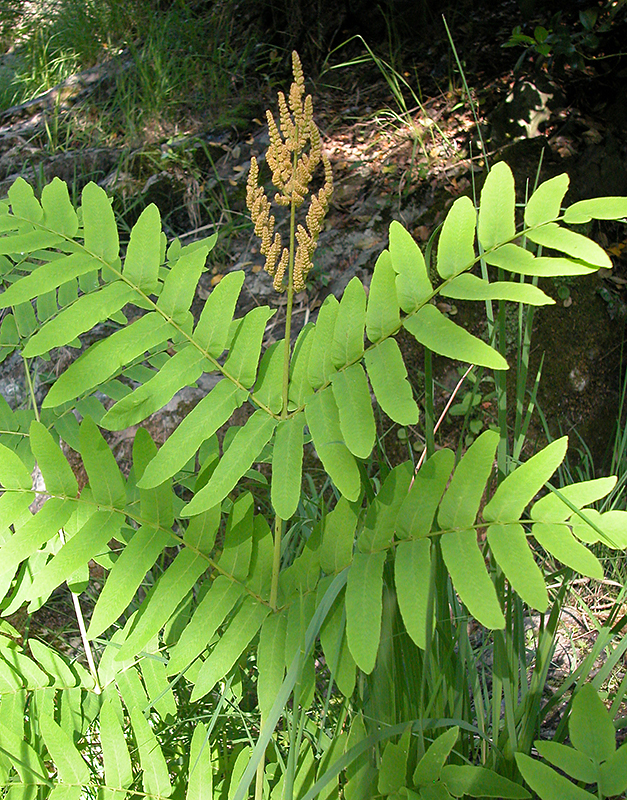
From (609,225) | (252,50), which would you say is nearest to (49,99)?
(252,50)

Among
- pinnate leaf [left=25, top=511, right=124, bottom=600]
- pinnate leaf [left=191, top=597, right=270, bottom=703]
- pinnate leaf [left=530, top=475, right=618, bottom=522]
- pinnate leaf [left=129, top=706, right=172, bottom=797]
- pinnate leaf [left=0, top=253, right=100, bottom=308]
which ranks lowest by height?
pinnate leaf [left=129, top=706, right=172, bottom=797]

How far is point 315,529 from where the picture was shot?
113 centimetres

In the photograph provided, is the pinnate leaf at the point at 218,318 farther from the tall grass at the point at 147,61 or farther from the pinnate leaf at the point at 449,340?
the tall grass at the point at 147,61

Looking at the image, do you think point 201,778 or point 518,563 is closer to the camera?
point 518,563

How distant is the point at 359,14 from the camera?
14.4ft

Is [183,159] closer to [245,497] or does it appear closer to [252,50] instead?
[252,50]

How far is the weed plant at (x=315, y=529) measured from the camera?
864 mm

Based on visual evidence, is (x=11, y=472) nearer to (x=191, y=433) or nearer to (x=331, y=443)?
(x=191, y=433)

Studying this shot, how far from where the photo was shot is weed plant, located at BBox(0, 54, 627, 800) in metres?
0.86

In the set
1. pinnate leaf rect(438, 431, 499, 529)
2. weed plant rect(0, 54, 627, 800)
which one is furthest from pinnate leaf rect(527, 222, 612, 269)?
pinnate leaf rect(438, 431, 499, 529)

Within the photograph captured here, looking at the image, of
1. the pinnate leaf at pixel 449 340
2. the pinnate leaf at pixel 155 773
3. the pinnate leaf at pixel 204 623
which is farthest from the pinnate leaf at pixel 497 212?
the pinnate leaf at pixel 155 773

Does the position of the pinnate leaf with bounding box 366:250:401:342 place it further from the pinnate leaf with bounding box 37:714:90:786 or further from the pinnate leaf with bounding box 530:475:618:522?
the pinnate leaf with bounding box 37:714:90:786

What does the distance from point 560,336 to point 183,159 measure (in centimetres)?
245

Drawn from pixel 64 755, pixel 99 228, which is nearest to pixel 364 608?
pixel 64 755
